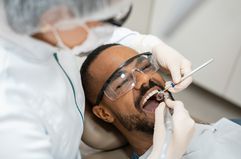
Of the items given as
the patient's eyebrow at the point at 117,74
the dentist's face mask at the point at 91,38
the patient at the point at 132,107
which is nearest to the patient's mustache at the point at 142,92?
the patient at the point at 132,107

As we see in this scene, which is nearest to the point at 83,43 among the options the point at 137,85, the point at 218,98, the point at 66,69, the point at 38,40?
the point at 38,40

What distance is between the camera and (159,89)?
4.49 feet

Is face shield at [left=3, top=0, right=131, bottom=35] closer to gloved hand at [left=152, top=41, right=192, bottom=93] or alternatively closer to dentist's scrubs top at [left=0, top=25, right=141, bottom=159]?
dentist's scrubs top at [left=0, top=25, right=141, bottom=159]

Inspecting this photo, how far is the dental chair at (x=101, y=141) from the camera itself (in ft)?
4.65

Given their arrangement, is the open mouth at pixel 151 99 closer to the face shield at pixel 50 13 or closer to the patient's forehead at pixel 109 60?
the patient's forehead at pixel 109 60

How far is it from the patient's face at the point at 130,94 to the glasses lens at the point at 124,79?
0.05ft

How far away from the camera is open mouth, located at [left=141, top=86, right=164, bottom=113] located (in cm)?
136

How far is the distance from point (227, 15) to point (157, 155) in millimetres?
1258

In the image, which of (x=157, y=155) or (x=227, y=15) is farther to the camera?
(x=227, y=15)

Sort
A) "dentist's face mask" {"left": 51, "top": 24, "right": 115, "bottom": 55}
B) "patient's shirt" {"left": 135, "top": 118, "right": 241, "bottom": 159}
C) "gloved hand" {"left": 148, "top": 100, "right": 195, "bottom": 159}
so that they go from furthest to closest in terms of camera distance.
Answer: "patient's shirt" {"left": 135, "top": 118, "right": 241, "bottom": 159}, "gloved hand" {"left": 148, "top": 100, "right": 195, "bottom": 159}, "dentist's face mask" {"left": 51, "top": 24, "right": 115, "bottom": 55}

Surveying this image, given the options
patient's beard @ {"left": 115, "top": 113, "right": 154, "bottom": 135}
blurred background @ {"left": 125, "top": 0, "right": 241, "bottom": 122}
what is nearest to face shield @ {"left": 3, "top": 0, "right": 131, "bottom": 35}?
patient's beard @ {"left": 115, "top": 113, "right": 154, "bottom": 135}

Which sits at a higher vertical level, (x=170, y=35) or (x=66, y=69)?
(x=66, y=69)

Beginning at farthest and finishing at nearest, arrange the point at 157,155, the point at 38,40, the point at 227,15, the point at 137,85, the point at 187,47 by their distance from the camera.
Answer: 1. the point at 187,47
2. the point at 227,15
3. the point at 137,85
4. the point at 157,155
5. the point at 38,40

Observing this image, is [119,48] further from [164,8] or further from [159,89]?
[164,8]
